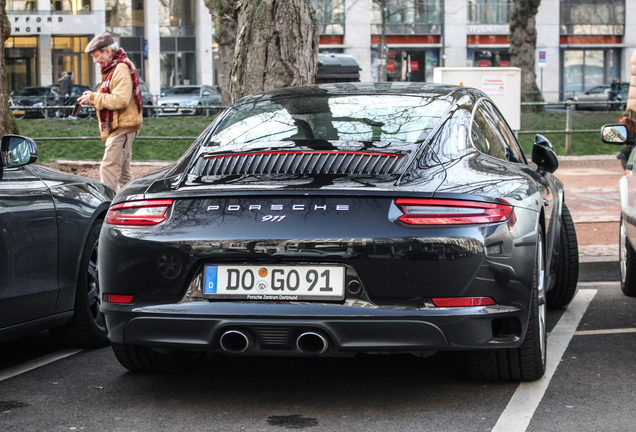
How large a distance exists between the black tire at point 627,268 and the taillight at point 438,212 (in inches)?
121

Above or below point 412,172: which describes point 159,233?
below

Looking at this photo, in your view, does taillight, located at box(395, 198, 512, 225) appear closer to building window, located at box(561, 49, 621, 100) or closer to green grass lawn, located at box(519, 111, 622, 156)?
green grass lawn, located at box(519, 111, 622, 156)

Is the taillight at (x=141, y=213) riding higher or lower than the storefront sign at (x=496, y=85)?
lower

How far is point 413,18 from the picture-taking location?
172 feet

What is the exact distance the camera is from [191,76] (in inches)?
2010

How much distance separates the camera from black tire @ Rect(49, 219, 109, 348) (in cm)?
497

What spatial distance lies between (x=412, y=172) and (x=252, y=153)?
744 millimetres

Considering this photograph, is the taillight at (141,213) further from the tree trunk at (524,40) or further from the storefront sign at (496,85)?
the tree trunk at (524,40)

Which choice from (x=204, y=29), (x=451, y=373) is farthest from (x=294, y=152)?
(x=204, y=29)

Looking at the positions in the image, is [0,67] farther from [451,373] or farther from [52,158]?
[451,373]

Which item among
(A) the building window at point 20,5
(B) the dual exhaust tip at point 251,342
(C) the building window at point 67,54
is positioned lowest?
(B) the dual exhaust tip at point 251,342

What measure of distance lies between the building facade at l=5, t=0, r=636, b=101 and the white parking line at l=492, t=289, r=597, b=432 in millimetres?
42857

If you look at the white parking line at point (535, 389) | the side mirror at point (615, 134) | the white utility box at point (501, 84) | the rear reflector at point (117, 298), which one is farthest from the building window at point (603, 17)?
the rear reflector at point (117, 298)

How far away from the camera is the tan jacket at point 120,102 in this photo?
826 centimetres
